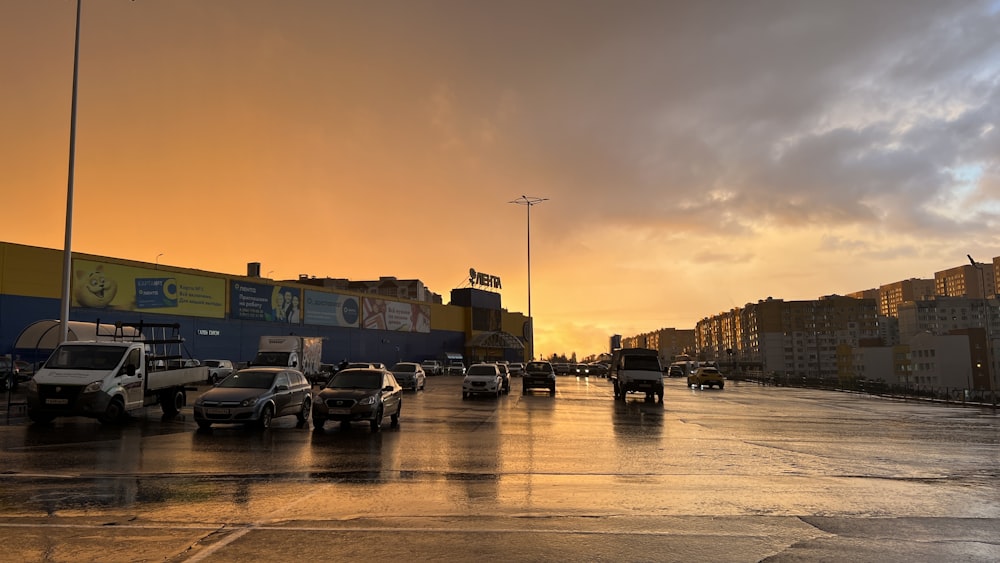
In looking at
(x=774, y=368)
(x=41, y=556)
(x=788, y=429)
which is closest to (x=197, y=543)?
(x=41, y=556)

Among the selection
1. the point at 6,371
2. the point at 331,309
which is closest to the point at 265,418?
the point at 6,371

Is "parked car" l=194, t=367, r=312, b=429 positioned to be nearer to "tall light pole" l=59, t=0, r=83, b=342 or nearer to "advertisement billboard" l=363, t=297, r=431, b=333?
"tall light pole" l=59, t=0, r=83, b=342

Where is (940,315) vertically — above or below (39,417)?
above

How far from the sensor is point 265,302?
6347 centimetres

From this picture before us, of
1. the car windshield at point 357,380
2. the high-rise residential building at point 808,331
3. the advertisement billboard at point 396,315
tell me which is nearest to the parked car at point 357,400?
the car windshield at point 357,380

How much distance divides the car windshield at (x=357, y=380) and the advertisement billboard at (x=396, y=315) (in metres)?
60.7

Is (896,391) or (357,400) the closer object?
(357,400)

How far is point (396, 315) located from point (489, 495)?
77.7 meters

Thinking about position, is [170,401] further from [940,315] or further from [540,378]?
[940,315]

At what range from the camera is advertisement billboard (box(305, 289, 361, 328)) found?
2773 inches

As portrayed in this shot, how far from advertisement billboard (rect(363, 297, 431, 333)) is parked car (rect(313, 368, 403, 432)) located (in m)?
60.9

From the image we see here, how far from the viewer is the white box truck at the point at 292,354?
39.8 meters

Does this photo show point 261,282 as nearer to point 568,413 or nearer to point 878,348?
point 568,413

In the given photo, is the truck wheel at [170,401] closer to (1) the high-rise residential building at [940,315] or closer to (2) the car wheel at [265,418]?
(2) the car wheel at [265,418]
